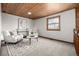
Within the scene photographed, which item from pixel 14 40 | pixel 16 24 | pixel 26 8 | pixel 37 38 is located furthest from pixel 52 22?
pixel 14 40

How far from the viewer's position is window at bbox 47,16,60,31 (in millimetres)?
2307

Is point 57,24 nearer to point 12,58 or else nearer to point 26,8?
point 26,8

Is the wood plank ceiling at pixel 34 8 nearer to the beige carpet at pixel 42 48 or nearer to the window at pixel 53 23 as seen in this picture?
the window at pixel 53 23

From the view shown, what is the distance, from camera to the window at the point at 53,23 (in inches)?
90.8

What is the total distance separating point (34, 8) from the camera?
7.53 ft

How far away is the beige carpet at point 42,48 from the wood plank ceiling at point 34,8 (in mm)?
680

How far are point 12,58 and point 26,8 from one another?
126cm

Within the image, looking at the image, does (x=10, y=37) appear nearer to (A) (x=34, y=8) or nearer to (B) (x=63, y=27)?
(A) (x=34, y=8)

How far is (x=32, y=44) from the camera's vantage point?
238 centimetres

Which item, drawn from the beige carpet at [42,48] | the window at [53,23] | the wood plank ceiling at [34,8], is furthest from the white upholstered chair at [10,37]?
the window at [53,23]

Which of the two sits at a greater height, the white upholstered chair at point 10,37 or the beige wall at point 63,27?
the beige wall at point 63,27

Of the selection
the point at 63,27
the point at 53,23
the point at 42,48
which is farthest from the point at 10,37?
the point at 63,27

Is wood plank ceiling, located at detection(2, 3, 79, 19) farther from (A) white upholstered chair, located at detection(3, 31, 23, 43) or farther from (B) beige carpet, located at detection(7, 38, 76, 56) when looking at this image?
(B) beige carpet, located at detection(7, 38, 76, 56)

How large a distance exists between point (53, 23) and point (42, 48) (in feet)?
2.28
